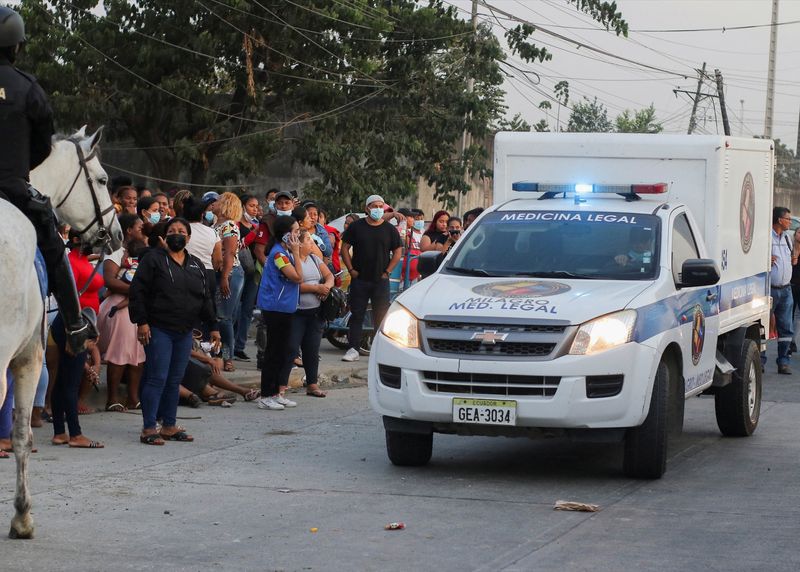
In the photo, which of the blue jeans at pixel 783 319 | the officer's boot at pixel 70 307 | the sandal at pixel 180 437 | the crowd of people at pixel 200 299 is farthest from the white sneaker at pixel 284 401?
the blue jeans at pixel 783 319

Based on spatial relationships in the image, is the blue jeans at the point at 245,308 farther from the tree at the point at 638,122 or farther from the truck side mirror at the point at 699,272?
the tree at the point at 638,122

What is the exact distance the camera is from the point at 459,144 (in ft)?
118

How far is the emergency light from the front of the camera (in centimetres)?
1101

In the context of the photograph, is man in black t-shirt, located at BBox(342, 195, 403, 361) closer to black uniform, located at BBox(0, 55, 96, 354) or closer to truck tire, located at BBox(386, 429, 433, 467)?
truck tire, located at BBox(386, 429, 433, 467)

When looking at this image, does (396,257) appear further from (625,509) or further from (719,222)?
(625,509)

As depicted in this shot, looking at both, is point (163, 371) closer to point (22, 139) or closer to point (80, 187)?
point (80, 187)

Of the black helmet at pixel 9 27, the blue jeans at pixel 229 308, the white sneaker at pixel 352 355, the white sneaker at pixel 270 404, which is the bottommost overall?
the white sneaker at pixel 352 355

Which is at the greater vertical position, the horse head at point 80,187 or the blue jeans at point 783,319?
the horse head at point 80,187

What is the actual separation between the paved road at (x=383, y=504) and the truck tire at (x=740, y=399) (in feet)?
0.45

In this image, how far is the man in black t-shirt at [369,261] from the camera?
17250 millimetres

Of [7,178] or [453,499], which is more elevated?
[7,178]

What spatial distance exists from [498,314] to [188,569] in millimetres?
3265

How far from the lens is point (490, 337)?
9.13 m

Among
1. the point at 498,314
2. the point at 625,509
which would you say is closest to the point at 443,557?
the point at 625,509
